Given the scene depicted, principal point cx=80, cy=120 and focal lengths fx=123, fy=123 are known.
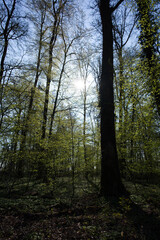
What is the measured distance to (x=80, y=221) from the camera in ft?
9.45

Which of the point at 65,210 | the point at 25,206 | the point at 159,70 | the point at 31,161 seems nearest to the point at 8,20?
the point at 31,161

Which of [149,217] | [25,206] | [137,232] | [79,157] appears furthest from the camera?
[79,157]

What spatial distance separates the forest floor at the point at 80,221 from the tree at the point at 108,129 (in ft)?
1.58

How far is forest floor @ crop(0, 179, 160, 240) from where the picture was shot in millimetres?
2307

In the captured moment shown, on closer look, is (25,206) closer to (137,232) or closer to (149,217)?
(137,232)

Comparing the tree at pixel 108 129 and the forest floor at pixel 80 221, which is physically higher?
the tree at pixel 108 129

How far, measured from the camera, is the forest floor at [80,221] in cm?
231

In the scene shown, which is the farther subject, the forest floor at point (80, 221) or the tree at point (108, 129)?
the tree at point (108, 129)

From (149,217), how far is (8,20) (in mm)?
10186

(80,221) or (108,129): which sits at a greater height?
(108,129)

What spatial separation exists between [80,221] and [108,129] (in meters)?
2.77

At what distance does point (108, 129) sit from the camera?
4.45m

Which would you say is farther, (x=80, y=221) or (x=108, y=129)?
(x=108, y=129)

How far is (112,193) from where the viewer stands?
387cm
